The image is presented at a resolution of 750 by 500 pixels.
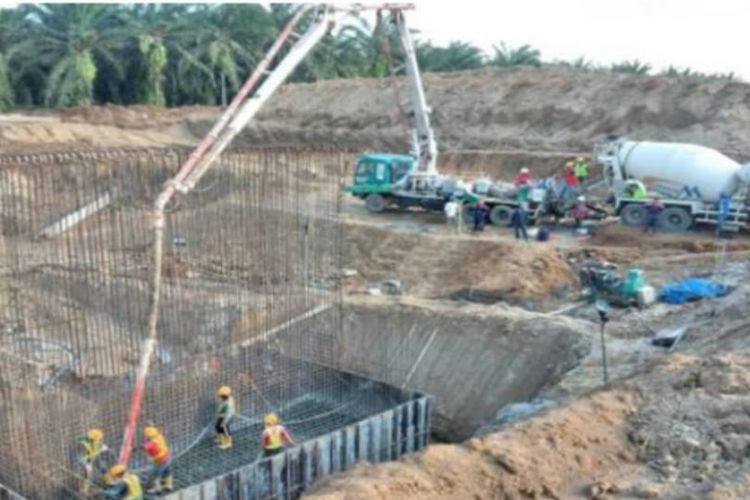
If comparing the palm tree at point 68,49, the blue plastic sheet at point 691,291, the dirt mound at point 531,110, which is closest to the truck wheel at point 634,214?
the dirt mound at point 531,110

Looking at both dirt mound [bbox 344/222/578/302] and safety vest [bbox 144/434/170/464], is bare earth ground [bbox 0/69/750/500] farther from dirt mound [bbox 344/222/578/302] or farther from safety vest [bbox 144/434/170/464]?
safety vest [bbox 144/434/170/464]

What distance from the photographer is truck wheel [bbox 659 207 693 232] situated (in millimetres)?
23531

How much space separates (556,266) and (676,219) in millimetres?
4878

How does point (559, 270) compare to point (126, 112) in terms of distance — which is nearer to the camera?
point (559, 270)

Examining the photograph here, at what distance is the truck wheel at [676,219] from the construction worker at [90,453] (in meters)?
16.3

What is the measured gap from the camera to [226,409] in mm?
13125

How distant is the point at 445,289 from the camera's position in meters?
21.0

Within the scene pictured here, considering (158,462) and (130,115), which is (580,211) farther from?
(130,115)

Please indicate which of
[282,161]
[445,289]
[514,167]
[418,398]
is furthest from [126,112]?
[418,398]

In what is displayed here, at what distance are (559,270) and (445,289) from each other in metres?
2.57

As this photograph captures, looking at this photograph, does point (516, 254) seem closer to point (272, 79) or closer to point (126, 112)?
point (272, 79)

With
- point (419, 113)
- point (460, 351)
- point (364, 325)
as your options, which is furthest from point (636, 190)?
point (364, 325)

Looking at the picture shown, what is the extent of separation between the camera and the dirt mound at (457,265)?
20016 millimetres

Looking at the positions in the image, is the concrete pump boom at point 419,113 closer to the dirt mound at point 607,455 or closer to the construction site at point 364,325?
the construction site at point 364,325
